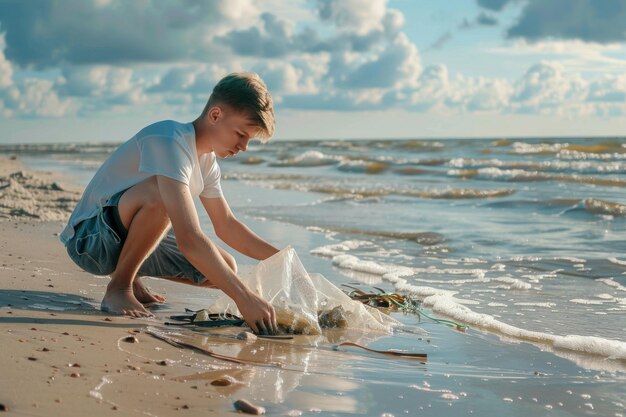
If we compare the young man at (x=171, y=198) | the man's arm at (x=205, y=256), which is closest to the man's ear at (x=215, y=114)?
the young man at (x=171, y=198)

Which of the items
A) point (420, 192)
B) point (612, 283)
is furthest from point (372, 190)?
point (612, 283)

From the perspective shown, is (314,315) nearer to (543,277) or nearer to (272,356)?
(272,356)

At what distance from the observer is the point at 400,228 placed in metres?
9.02

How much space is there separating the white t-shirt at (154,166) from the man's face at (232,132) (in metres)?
0.12

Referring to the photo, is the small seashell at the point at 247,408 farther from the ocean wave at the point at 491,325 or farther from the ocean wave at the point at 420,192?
the ocean wave at the point at 420,192

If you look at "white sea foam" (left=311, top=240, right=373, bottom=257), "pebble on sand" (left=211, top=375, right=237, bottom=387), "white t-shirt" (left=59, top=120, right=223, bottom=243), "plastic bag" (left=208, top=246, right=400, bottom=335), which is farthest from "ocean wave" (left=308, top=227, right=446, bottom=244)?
"pebble on sand" (left=211, top=375, right=237, bottom=387)

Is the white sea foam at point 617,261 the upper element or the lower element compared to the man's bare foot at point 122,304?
upper

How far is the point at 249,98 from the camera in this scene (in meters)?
3.64

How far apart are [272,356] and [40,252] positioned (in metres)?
3.20

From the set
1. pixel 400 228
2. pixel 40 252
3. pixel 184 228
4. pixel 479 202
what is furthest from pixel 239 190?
pixel 184 228

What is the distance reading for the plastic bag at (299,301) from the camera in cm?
395

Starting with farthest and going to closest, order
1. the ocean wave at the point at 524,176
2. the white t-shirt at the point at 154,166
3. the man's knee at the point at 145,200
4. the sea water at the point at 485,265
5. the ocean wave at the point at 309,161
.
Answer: the ocean wave at the point at 309,161, the ocean wave at the point at 524,176, the man's knee at the point at 145,200, the white t-shirt at the point at 154,166, the sea water at the point at 485,265

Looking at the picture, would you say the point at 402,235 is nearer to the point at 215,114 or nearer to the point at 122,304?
the point at 122,304

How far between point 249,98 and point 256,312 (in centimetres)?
94
